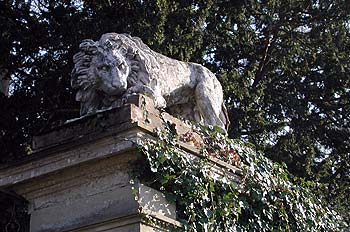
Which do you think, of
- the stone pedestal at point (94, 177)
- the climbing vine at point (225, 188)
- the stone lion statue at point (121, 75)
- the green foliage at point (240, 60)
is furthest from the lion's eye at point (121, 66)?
the green foliage at point (240, 60)

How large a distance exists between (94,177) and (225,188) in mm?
1178

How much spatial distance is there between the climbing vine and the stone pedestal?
125 millimetres

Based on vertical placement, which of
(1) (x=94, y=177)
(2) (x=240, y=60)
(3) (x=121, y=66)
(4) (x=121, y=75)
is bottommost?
(1) (x=94, y=177)

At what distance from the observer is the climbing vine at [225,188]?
526 cm

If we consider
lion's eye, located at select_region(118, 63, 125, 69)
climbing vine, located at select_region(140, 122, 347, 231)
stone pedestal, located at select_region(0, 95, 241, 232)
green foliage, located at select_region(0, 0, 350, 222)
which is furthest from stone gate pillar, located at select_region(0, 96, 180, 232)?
green foliage, located at select_region(0, 0, 350, 222)

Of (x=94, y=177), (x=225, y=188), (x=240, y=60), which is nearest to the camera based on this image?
(x=94, y=177)

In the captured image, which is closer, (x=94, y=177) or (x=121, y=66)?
(x=94, y=177)

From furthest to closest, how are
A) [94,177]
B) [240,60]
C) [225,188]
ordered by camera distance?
[240,60]
[225,188]
[94,177]

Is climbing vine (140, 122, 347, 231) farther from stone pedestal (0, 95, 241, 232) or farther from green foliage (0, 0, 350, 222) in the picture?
green foliage (0, 0, 350, 222)

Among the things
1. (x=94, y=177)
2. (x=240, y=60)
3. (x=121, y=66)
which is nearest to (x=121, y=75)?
(x=121, y=66)

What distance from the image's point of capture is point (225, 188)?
573cm

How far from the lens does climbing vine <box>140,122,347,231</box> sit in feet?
17.3

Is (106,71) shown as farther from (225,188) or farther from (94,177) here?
(225,188)

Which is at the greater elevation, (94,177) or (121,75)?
(121,75)
